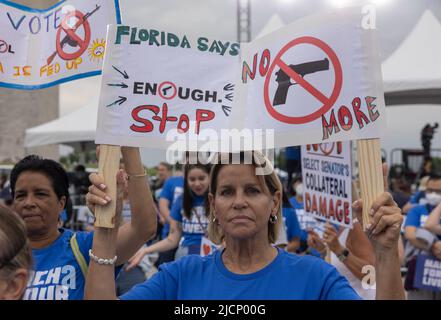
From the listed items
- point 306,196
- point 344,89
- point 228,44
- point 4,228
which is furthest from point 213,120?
point 306,196

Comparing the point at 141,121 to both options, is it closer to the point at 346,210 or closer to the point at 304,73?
the point at 304,73

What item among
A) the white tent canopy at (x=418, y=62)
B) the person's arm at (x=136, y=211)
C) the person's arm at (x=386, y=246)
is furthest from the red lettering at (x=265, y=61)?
the white tent canopy at (x=418, y=62)

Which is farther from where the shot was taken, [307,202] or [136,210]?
[307,202]

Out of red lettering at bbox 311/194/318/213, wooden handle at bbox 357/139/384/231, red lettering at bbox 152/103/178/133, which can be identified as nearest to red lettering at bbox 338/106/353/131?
wooden handle at bbox 357/139/384/231

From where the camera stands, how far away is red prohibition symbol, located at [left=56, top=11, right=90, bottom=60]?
341 centimetres

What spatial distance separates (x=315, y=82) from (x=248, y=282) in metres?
0.84

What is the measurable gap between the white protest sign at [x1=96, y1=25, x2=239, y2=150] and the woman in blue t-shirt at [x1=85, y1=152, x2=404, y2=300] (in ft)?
1.05

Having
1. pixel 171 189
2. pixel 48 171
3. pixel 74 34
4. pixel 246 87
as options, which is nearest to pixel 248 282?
pixel 246 87

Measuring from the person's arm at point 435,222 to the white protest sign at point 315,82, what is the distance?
151 inches

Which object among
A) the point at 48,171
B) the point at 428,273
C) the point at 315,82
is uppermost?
the point at 315,82

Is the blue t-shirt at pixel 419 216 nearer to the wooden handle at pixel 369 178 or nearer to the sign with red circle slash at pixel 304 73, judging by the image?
the sign with red circle slash at pixel 304 73

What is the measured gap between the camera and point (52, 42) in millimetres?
3562
